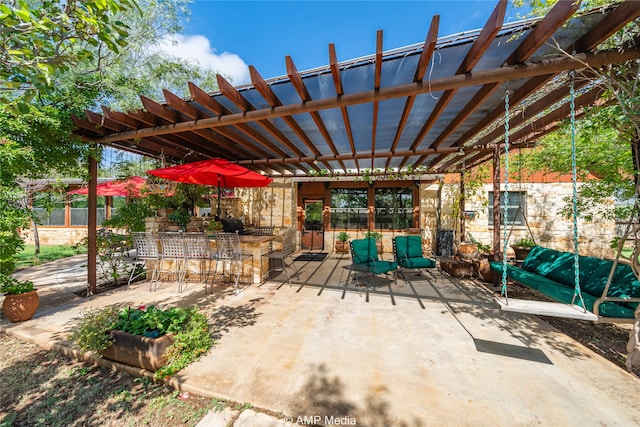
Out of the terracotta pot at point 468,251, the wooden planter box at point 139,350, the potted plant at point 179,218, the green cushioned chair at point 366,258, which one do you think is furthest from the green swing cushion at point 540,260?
the potted plant at point 179,218

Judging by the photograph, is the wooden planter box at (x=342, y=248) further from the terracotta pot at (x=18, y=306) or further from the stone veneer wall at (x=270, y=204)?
the terracotta pot at (x=18, y=306)

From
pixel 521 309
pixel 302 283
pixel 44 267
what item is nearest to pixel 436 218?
pixel 302 283

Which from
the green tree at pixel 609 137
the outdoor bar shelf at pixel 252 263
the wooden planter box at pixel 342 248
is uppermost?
the green tree at pixel 609 137

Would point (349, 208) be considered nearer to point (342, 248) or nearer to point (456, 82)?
point (342, 248)

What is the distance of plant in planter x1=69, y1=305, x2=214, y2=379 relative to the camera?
6.94 feet

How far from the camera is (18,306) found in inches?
119

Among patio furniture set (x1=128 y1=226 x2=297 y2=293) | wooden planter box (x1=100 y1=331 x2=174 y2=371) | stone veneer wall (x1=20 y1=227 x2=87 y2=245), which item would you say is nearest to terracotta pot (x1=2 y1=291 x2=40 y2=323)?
patio furniture set (x1=128 y1=226 x2=297 y2=293)

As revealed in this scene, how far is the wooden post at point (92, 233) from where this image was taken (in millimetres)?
4098

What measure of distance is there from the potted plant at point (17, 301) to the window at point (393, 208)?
27.8ft

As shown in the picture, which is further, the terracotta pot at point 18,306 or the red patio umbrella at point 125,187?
the red patio umbrella at point 125,187

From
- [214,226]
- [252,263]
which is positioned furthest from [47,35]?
[252,263]

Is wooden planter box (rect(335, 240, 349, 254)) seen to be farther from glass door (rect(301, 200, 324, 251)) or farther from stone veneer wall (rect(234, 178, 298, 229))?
stone veneer wall (rect(234, 178, 298, 229))

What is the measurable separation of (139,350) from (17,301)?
2.40m

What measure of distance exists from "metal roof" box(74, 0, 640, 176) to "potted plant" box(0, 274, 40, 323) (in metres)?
2.39
